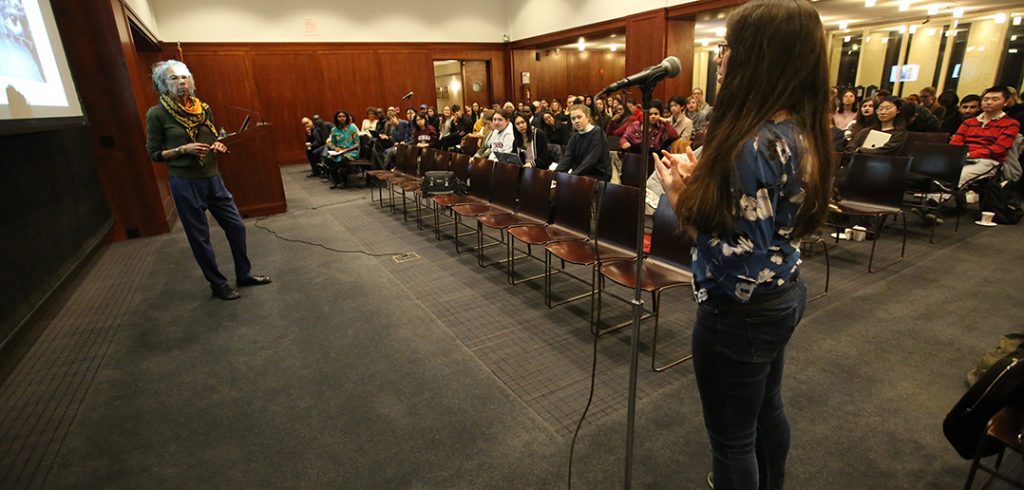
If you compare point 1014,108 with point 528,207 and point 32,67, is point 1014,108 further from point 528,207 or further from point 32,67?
point 32,67

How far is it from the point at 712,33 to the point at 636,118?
8431mm

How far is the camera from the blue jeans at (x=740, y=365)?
3.61ft

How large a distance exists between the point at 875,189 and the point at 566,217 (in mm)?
2583

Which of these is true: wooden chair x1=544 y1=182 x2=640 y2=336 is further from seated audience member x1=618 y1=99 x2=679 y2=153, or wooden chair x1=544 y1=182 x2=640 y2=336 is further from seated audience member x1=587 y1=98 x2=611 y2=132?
seated audience member x1=618 y1=99 x2=679 y2=153

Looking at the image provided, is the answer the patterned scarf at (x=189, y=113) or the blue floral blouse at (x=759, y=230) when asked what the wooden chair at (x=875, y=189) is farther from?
the patterned scarf at (x=189, y=113)

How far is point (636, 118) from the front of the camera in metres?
6.18

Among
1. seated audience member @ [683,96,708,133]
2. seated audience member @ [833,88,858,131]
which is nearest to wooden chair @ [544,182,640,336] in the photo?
seated audience member @ [833,88,858,131]

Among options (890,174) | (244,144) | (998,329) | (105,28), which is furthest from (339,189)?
(998,329)

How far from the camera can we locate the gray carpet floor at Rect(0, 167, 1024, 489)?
195 cm

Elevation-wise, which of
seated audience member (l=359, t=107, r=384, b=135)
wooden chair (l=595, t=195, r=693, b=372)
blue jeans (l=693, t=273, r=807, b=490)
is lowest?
wooden chair (l=595, t=195, r=693, b=372)

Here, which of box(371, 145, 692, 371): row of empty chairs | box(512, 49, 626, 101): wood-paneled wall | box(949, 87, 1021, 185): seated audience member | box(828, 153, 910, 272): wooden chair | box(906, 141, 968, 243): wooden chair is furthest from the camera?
box(512, 49, 626, 101): wood-paneled wall

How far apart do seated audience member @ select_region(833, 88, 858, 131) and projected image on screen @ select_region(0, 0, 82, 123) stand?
758cm

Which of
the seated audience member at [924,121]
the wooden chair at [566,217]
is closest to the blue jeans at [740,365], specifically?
the wooden chair at [566,217]

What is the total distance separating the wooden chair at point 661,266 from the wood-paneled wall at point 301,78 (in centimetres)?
1009
